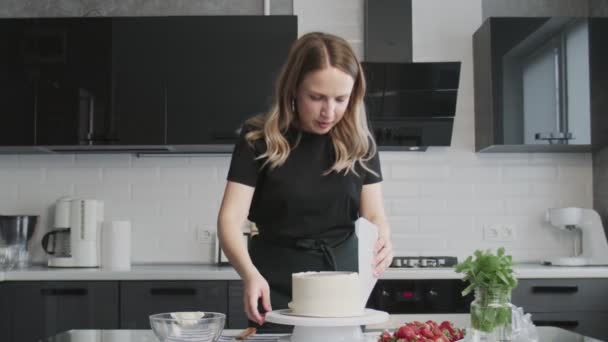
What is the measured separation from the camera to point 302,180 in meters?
2.17

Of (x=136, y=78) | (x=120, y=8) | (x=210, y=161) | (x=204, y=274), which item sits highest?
(x=120, y=8)

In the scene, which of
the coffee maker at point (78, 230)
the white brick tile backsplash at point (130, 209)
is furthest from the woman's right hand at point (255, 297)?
the white brick tile backsplash at point (130, 209)

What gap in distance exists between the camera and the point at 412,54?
14.2 feet

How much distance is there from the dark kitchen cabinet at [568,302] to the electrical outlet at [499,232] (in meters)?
0.60

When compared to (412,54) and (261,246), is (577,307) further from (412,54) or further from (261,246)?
(261,246)

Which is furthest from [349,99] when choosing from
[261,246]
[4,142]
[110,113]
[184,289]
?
[4,142]

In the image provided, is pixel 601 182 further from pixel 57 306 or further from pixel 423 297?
pixel 57 306

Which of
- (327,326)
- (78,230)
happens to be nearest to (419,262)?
(78,230)

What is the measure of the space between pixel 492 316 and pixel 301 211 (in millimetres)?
639

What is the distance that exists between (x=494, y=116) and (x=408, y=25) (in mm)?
688

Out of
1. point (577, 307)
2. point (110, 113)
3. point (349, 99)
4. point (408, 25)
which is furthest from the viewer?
point (408, 25)

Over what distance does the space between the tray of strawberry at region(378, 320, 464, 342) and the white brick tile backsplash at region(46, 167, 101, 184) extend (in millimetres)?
2988

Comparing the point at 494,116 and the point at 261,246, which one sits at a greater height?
the point at 494,116

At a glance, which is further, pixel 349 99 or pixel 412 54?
pixel 412 54
